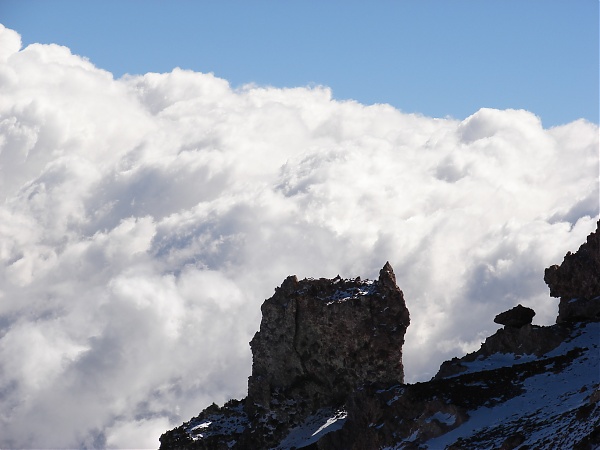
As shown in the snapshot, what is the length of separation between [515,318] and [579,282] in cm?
1105

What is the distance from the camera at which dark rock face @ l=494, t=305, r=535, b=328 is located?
162 meters

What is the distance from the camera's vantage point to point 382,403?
14312 cm

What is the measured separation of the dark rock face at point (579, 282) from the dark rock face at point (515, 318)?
4.73 metres

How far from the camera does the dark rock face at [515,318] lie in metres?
162

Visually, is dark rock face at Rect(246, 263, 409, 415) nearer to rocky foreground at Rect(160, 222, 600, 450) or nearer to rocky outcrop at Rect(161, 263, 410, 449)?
rocky outcrop at Rect(161, 263, 410, 449)

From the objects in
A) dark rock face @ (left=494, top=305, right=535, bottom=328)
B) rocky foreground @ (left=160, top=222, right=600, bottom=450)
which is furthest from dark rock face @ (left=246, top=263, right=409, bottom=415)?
dark rock face @ (left=494, top=305, right=535, bottom=328)

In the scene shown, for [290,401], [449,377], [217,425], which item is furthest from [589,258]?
[217,425]

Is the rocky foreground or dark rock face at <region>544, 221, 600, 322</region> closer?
the rocky foreground

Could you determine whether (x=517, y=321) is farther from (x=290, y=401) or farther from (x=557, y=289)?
(x=290, y=401)

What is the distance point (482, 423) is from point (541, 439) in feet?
57.9

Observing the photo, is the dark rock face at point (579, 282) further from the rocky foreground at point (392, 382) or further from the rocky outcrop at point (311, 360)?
the rocky outcrop at point (311, 360)

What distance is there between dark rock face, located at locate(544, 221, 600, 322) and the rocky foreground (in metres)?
0.19

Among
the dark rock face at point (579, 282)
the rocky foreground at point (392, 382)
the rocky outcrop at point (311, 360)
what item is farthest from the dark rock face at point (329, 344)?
the dark rock face at point (579, 282)

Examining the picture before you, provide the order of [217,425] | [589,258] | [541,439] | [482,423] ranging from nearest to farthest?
1. [541,439]
2. [482,423]
3. [589,258]
4. [217,425]
